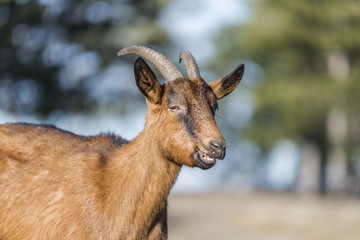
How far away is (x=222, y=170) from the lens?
249 feet

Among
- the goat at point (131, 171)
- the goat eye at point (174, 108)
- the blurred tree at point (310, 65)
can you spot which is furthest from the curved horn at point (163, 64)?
the blurred tree at point (310, 65)

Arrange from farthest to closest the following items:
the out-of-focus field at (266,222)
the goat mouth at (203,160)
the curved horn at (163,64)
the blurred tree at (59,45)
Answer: the blurred tree at (59,45) → the out-of-focus field at (266,222) → the curved horn at (163,64) → the goat mouth at (203,160)

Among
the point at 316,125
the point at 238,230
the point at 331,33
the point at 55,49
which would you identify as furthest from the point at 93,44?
the point at 316,125

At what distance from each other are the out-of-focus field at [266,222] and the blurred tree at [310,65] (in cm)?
1168

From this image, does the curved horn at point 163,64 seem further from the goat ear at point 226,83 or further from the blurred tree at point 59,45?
the blurred tree at point 59,45

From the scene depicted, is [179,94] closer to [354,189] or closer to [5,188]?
[5,188]

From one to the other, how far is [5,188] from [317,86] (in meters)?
36.9

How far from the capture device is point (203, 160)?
415 inches

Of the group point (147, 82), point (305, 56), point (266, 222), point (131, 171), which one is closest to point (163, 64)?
point (147, 82)

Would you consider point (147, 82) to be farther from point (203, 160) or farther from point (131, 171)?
point (203, 160)

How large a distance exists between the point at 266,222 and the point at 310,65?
74.4 feet

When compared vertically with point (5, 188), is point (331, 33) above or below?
above

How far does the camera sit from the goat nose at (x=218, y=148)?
10.4 meters

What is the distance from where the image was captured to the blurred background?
30078mm
